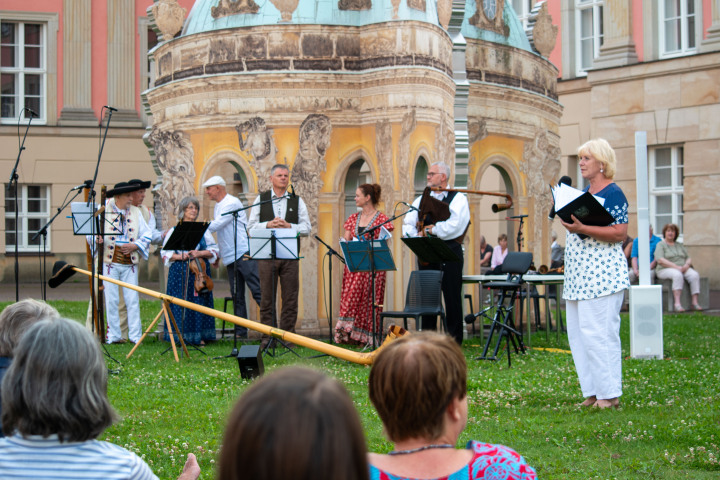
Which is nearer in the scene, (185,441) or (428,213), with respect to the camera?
(185,441)

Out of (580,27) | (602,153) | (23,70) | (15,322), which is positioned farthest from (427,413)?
(23,70)

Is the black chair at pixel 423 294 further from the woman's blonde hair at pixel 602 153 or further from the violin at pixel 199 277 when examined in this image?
the woman's blonde hair at pixel 602 153

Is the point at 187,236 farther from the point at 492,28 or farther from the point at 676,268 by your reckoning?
the point at 676,268

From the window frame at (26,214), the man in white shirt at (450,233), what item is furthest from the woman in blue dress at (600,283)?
the window frame at (26,214)

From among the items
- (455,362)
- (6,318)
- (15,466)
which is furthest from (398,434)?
(6,318)

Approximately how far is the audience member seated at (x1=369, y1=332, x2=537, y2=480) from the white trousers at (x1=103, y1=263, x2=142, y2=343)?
36.0 feet

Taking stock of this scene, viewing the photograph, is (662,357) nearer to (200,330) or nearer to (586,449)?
(586,449)

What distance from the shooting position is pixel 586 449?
617cm

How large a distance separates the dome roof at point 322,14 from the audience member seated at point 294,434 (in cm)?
1203

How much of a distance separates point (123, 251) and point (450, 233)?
4.75m

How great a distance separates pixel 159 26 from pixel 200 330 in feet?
15.6

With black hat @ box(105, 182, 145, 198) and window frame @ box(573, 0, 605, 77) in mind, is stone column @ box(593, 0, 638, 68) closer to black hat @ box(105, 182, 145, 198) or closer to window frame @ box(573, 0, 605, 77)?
window frame @ box(573, 0, 605, 77)

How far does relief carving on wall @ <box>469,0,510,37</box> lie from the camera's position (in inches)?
652

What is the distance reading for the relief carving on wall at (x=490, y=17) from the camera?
54.3 feet
